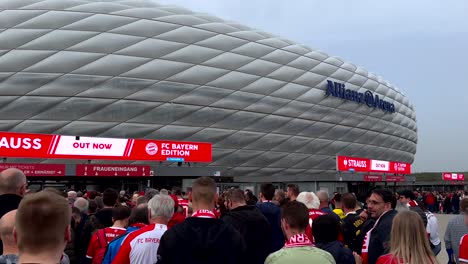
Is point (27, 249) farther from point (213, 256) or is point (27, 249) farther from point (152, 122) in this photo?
point (152, 122)

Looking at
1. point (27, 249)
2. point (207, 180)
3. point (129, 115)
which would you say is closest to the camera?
point (27, 249)

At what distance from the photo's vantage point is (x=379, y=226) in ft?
15.3

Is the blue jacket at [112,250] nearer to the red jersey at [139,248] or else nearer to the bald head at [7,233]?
the red jersey at [139,248]

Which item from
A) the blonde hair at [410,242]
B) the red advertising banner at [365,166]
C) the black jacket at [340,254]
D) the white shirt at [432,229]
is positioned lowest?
the white shirt at [432,229]

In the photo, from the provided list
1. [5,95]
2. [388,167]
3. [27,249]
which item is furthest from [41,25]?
[27,249]

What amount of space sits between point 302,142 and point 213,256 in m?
36.6

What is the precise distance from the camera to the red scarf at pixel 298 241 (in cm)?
305

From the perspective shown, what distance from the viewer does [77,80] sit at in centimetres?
2984

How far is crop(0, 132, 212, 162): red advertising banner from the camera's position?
22244 mm

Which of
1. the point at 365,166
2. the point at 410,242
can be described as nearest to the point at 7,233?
the point at 410,242

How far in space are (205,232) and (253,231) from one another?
4.54 feet

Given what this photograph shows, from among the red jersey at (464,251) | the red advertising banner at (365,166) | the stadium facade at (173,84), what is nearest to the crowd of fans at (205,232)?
the red jersey at (464,251)

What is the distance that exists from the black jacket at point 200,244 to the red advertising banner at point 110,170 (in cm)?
1900

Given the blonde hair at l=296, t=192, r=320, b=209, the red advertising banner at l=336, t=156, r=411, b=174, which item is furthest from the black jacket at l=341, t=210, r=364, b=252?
the red advertising banner at l=336, t=156, r=411, b=174
